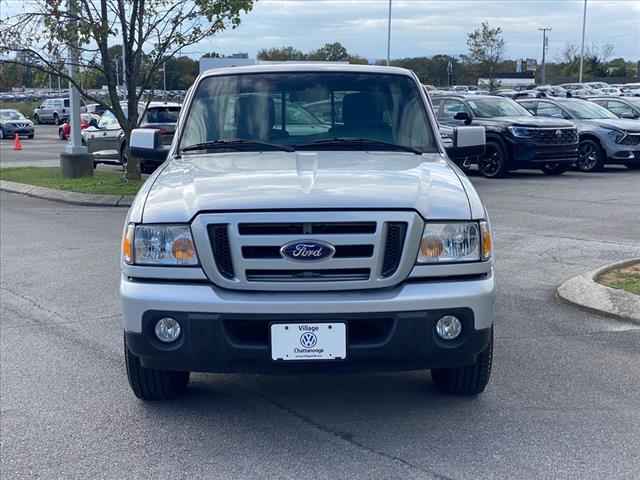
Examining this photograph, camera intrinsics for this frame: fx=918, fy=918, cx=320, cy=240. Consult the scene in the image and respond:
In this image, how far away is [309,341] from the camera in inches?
169

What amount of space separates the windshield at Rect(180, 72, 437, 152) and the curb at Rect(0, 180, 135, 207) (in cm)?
971

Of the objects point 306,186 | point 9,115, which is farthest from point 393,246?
point 9,115

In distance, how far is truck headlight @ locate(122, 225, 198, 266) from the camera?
14.5 feet

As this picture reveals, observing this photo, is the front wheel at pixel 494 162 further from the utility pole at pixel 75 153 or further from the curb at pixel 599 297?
the curb at pixel 599 297

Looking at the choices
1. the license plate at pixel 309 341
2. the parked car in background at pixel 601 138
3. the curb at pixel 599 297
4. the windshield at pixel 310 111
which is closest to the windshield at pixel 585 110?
the parked car in background at pixel 601 138

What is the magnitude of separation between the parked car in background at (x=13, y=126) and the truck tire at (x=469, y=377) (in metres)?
40.4

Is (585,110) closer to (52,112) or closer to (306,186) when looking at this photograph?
(306,186)

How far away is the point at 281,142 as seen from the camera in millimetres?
5734

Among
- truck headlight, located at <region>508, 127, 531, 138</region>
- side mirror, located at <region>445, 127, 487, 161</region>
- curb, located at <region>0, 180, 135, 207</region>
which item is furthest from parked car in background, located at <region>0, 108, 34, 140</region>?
side mirror, located at <region>445, 127, 487, 161</region>

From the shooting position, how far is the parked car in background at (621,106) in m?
22.8

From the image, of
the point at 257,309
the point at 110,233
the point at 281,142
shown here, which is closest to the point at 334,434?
the point at 257,309

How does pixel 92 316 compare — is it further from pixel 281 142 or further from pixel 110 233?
pixel 110 233

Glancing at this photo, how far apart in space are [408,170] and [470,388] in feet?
4.10

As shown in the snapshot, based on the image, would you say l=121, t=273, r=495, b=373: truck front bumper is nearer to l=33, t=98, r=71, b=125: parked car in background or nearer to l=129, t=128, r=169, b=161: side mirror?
l=129, t=128, r=169, b=161: side mirror
